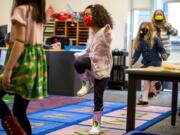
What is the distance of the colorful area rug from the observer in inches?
152

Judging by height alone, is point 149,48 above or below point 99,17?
below

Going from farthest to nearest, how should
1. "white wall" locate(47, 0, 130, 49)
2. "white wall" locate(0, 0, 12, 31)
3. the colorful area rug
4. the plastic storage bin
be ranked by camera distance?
"white wall" locate(0, 0, 12, 31) < "white wall" locate(47, 0, 130, 49) < the plastic storage bin < the colorful area rug

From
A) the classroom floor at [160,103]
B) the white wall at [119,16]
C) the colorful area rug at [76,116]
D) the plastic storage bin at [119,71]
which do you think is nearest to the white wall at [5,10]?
the white wall at [119,16]

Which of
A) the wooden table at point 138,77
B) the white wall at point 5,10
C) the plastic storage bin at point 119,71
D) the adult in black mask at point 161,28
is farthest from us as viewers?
the white wall at point 5,10

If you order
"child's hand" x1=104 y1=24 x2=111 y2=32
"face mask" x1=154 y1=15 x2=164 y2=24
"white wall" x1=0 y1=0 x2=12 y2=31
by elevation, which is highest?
"white wall" x1=0 y1=0 x2=12 y2=31

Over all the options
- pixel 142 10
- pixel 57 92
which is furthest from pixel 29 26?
pixel 142 10

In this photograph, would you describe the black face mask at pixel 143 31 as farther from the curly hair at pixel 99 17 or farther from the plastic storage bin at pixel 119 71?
the plastic storage bin at pixel 119 71

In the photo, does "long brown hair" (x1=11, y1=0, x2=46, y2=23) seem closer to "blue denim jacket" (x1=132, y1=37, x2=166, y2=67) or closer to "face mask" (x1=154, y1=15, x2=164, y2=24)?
"blue denim jacket" (x1=132, y1=37, x2=166, y2=67)

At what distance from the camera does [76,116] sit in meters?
4.66

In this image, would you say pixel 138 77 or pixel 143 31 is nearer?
pixel 138 77

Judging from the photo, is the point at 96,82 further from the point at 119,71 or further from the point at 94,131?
the point at 119,71

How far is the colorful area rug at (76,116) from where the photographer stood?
3859 millimetres

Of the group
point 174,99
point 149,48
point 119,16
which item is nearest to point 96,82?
point 174,99

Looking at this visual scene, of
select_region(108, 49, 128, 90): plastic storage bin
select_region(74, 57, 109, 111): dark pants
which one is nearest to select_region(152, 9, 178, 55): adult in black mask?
select_region(108, 49, 128, 90): plastic storage bin
